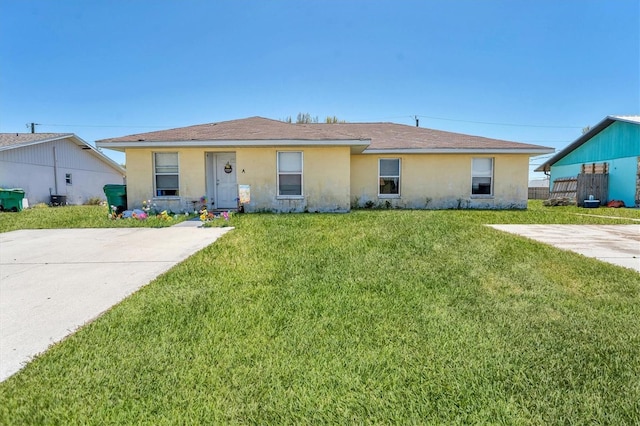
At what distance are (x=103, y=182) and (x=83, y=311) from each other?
27549 millimetres

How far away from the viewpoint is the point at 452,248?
554cm

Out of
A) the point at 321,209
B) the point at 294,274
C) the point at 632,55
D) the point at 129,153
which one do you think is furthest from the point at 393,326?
the point at 632,55

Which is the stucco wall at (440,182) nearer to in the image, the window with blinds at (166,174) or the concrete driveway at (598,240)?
the concrete driveway at (598,240)

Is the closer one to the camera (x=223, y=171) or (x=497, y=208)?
(x=223, y=171)

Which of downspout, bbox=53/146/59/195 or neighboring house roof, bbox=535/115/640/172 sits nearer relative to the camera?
neighboring house roof, bbox=535/115/640/172

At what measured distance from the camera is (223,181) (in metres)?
11.9

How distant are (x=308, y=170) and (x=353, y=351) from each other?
372 inches

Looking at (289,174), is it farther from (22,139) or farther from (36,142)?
(22,139)

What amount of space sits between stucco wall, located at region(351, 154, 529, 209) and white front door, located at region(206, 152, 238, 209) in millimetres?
4989

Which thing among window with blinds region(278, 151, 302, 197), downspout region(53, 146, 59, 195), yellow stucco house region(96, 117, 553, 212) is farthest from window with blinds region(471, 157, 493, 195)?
downspout region(53, 146, 59, 195)

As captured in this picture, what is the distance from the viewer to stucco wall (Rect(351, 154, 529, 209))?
13.5 m

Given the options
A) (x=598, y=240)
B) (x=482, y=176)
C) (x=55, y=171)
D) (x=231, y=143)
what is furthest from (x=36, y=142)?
(x=598, y=240)

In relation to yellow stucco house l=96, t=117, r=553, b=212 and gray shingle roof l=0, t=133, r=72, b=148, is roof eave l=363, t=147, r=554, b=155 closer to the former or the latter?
yellow stucco house l=96, t=117, r=553, b=212

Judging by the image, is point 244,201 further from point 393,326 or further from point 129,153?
point 393,326
